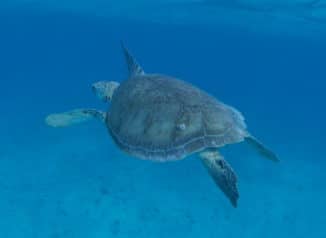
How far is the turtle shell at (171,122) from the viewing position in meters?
4.69

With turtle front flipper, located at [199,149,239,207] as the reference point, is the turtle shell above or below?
above

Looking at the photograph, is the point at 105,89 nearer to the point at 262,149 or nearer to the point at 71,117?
the point at 71,117

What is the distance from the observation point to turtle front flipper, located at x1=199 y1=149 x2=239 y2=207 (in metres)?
4.21

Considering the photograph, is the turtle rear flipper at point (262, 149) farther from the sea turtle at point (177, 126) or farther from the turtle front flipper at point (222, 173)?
the turtle front flipper at point (222, 173)

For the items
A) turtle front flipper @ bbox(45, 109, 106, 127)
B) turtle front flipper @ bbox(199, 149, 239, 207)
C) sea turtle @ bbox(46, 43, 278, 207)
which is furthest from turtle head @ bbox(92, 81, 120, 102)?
turtle front flipper @ bbox(199, 149, 239, 207)

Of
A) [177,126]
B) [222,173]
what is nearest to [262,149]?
[222,173]

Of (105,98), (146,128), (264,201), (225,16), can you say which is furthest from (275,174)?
(225,16)

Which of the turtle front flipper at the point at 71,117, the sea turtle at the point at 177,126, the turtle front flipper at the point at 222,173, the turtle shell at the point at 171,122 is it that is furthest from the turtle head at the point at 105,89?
the turtle front flipper at the point at 222,173

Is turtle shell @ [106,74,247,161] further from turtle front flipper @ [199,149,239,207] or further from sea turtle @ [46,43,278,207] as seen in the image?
turtle front flipper @ [199,149,239,207]

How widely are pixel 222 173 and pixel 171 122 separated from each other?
2.53 feet

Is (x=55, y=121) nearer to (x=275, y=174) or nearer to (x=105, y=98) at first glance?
(x=105, y=98)

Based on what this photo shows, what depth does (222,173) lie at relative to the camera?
442cm

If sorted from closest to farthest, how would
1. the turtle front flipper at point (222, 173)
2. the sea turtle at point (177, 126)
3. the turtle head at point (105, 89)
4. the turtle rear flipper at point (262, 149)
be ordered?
the turtle front flipper at point (222, 173)
the sea turtle at point (177, 126)
the turtle rear flipper at point (262, 149)
the turtle head at point (105, 89)

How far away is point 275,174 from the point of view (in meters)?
14.4
